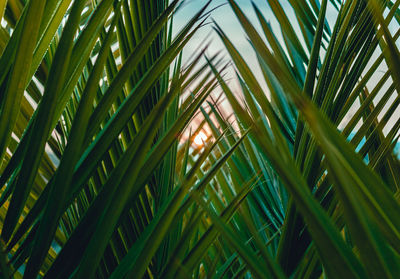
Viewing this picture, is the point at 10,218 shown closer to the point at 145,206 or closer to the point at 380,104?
the point at 145,206

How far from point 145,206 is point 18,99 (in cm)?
17

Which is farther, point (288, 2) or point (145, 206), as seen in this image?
point (288, 2)

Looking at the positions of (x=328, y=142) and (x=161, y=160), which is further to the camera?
(x=161, y=160)

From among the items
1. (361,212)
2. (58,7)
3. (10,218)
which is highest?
(58,7)

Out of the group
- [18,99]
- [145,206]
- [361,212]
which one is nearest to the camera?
[361,212]

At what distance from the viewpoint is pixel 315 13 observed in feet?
1.76

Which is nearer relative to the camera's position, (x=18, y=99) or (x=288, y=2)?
(x=18, y=99)

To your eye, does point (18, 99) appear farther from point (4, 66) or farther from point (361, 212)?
point (361, 212)

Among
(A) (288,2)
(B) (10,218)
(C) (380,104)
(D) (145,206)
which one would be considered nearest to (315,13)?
(A) (288,2)

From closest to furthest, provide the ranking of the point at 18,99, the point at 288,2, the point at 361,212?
the point at 361,212
the point at 18,99
the point at 288,2

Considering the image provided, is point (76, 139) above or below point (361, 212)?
above

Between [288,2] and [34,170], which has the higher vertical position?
[288,2]

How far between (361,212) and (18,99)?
20cm

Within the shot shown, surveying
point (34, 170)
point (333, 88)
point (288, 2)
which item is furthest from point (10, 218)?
point (288, 2)
